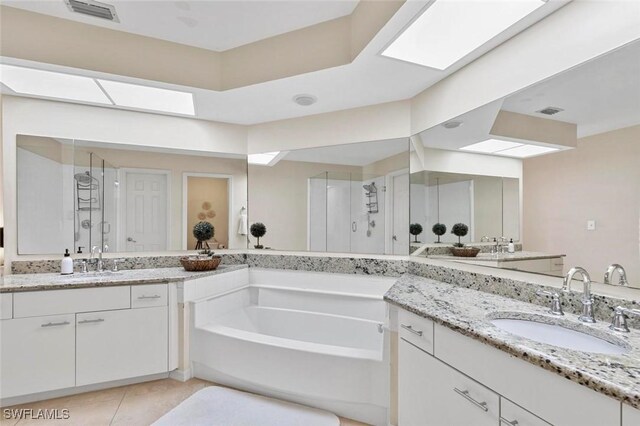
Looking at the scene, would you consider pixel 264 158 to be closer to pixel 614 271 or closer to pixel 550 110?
pixel 550 110

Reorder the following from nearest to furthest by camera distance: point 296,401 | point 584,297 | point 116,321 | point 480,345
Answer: point 480,345, point 584,297, point 296,401, point 116,321

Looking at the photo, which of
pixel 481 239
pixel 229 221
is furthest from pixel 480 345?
pixel 229 221

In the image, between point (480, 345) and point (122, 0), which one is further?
point (122, 0)

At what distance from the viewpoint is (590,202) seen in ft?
4.60

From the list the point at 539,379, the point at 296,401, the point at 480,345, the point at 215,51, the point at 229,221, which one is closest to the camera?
the point at 539,379

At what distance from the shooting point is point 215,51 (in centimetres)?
251

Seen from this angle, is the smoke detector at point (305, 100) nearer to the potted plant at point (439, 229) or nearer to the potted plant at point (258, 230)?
the potted plant at point (258, 230)

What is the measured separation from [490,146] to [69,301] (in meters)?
3.02

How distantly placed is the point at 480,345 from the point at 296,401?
143 centimetres

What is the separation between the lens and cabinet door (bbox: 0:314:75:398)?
82.4 inches

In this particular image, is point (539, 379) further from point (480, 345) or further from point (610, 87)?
point (610, 87)

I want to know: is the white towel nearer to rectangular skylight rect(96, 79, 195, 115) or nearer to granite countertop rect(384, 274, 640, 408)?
rectangular skylight rect(96, 79, 195, 115)

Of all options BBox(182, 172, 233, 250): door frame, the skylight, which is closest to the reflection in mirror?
BBox(182, 172, 233, 250): door frame

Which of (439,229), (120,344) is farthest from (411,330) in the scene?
(120,344)
